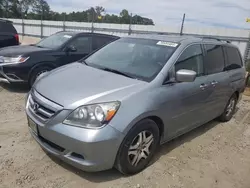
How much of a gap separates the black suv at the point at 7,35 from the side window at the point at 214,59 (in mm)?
7173

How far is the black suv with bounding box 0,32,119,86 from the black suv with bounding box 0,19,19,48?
7.84 feet

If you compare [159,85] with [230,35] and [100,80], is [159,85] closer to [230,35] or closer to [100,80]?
[100,80]

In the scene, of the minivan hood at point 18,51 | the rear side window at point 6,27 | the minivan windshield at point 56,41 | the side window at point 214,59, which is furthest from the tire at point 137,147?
the rear side window at point 6,27

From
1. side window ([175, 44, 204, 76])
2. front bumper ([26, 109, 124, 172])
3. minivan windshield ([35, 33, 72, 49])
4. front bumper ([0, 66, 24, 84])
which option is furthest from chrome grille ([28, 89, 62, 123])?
minivan windshield ([35, 33, 72, 49])

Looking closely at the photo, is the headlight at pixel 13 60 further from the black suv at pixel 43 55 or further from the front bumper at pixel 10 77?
the front bumper at pixel 10 77

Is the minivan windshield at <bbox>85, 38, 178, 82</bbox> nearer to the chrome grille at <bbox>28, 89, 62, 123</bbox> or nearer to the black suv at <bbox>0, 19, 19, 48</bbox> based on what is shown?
the chrome grille at <bbox>28, 89, 62, 123</bbox>

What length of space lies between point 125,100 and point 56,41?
4.82 metres

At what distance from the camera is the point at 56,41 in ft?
22.6

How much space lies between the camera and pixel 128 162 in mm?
2873

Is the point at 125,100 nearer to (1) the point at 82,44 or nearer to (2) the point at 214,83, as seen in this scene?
(2) the point at 214,83

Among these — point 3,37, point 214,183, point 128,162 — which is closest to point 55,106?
point 128,162

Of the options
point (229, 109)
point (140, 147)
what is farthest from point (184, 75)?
point (229, 109)

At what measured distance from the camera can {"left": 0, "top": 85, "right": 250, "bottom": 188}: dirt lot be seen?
2842 millimetres

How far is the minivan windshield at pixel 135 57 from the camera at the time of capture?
3.29m
